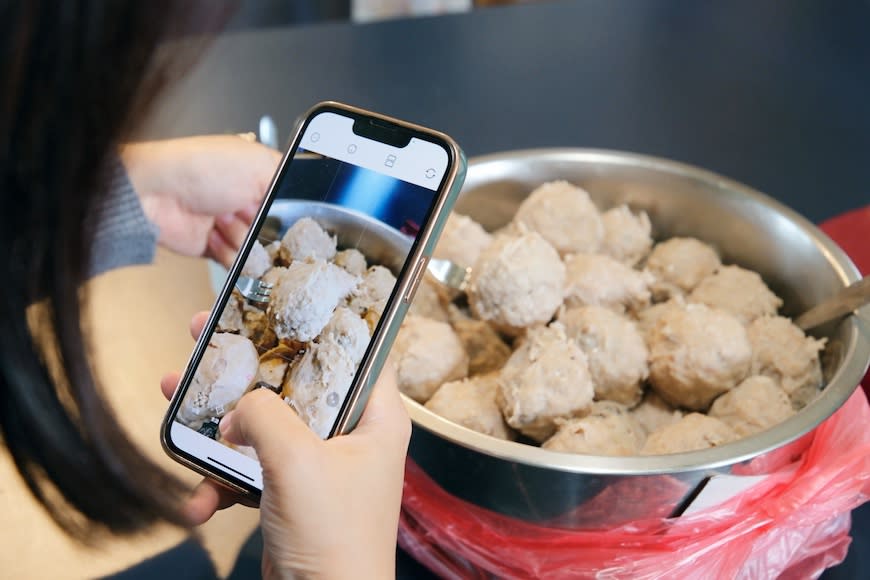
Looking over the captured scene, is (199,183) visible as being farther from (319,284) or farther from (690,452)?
(690,452)

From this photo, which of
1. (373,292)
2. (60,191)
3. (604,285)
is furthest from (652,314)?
(60,191)

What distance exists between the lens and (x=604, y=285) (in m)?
0.80

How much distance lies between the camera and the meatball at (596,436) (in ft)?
2.08

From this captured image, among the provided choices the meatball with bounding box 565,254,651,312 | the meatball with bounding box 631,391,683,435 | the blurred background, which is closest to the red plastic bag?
the meatball with bounding box 631,391,683,435

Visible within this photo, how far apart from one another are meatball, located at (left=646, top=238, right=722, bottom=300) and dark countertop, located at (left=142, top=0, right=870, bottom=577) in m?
0.28

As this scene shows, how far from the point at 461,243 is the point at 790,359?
36 cm

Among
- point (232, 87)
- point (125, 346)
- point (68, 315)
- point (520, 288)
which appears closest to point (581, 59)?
point (232, 87)

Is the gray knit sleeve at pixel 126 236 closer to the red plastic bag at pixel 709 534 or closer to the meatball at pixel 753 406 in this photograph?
the red plastic bag at pixel 709 534

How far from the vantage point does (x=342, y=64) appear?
1.38 m

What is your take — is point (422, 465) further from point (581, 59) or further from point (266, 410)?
point (581, 59)

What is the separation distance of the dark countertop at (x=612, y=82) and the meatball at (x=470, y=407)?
58 centimetres

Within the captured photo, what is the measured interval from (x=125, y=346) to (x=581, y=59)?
3.29 ft

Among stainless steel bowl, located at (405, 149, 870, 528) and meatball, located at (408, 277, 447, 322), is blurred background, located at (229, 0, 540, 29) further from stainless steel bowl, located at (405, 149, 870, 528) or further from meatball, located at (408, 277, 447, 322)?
meatball, located at (408, 277, 447, 322)

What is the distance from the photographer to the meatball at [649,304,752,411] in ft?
2.31
